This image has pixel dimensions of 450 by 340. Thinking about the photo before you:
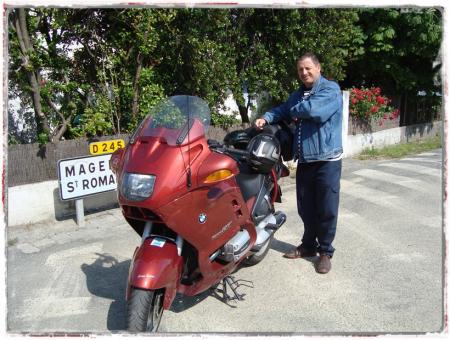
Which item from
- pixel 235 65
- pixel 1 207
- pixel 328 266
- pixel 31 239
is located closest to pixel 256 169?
pixel 328 266

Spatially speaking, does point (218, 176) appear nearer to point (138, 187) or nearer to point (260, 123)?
point (138, 187)

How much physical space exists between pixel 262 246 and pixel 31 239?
264cm

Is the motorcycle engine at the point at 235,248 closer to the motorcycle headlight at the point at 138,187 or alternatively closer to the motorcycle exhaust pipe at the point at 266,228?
the motorcycle exhaust pipe at the point at 266,228

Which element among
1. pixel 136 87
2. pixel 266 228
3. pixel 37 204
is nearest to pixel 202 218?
pixel 266 228

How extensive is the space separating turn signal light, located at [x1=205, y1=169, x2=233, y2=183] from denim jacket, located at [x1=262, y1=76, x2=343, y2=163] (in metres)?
1.06

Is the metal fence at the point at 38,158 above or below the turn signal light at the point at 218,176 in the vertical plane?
below

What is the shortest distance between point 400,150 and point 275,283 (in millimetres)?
8281

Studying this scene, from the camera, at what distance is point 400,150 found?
423 inches

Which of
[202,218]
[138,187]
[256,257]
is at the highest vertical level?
[138,187]

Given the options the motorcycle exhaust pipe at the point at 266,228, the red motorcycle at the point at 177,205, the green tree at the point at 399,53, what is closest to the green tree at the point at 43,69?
the red motorcycle at the point at 177,205

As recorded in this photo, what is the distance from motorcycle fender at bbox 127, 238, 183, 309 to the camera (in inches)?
99.2

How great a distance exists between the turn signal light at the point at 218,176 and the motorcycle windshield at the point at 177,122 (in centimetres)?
26

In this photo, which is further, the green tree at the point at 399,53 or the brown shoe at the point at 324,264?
the green tree at the point at 399,53

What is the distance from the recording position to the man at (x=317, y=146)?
3523mm
